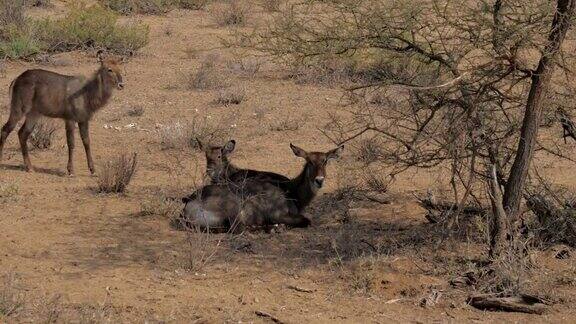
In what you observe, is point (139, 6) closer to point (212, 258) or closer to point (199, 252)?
point (212, 258)

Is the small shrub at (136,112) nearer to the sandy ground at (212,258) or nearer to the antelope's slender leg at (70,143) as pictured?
the sandy ground at (212,258)

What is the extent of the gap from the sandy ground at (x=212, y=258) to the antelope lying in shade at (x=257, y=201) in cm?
25

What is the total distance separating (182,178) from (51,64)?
27.2ft

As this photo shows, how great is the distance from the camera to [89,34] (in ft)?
69.3

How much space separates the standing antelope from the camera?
1302 cm

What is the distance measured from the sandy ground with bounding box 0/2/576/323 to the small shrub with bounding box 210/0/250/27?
11205 mm

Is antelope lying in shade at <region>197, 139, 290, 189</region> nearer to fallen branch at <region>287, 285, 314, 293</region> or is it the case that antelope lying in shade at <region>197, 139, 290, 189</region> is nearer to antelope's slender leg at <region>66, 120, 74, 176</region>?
antelope's slender leg at <region>66, 120, 74, 176</region>

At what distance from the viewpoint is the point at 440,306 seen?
7.70 m

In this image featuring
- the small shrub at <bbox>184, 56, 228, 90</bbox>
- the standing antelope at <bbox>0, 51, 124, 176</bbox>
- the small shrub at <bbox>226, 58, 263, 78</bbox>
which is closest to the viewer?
the standing antelope at <bbox>0, 51, 124, 176</bbox>

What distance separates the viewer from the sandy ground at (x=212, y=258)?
754 centimetres

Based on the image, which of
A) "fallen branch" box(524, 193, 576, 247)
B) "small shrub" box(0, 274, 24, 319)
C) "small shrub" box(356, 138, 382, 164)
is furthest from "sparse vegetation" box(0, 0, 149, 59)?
"small shrub" box(0, 274, 24, 319)

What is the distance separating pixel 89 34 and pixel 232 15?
16.5 ft

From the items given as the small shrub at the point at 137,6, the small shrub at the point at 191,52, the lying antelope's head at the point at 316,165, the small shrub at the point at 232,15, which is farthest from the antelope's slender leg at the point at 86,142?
the small shrub at the point at 137,6

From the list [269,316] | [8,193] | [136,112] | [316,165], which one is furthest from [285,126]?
[269,316]
